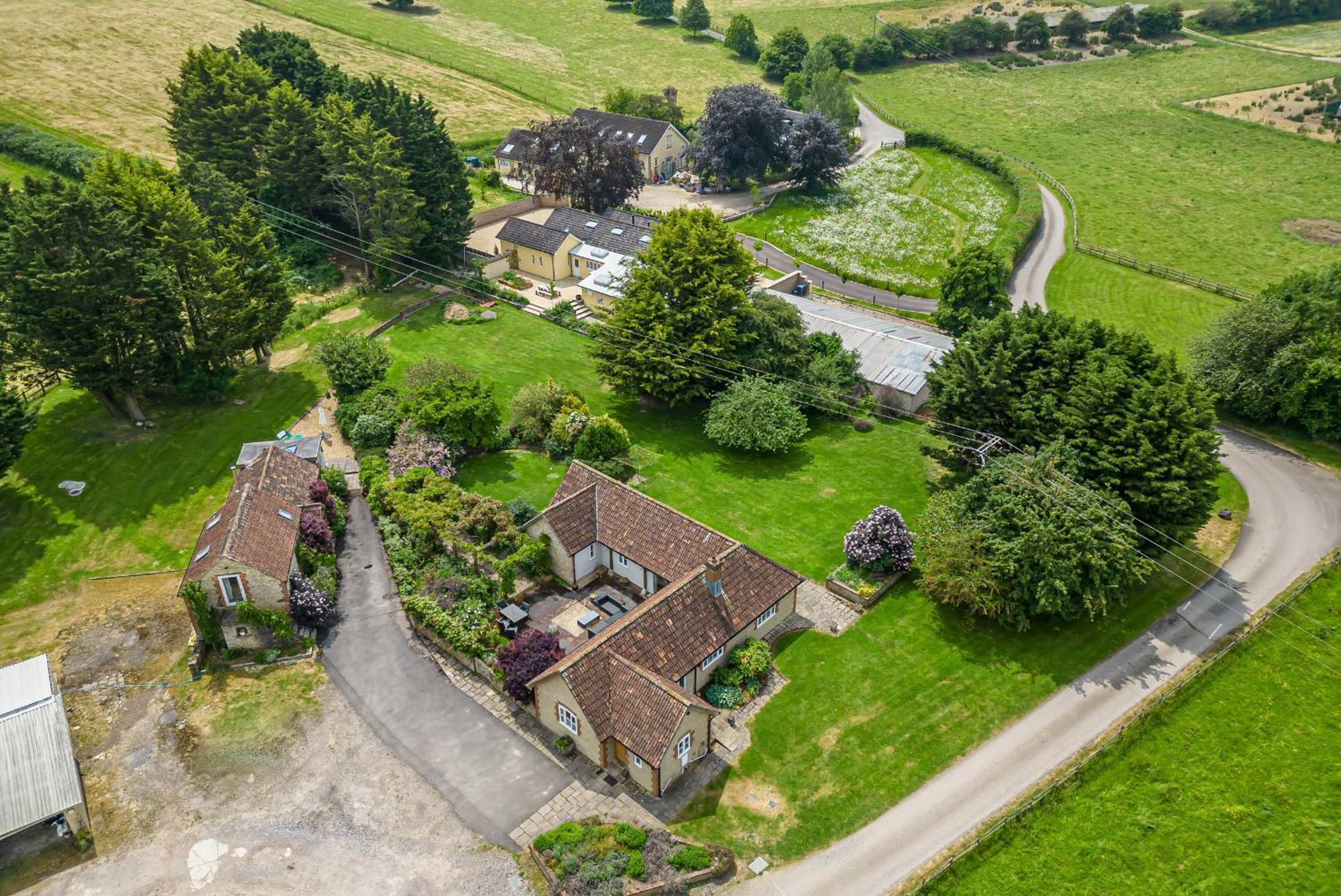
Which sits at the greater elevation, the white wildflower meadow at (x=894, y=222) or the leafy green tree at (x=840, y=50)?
the leafy green tree at (x=840, y=50)

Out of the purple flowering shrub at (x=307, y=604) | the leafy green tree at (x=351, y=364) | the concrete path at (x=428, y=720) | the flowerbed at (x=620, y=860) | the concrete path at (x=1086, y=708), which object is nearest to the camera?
the flowerbed at (x=620, y=860)

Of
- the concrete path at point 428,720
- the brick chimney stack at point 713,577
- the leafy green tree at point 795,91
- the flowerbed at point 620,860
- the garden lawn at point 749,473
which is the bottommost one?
the concrete path at point 428,720

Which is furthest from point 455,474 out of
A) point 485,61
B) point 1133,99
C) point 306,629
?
point 1133,99

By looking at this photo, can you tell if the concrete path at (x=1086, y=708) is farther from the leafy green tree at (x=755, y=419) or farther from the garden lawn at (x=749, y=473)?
the leafy green tree at (x=755, y=419)

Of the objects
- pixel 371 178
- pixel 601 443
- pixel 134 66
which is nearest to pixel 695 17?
pixel 134 66

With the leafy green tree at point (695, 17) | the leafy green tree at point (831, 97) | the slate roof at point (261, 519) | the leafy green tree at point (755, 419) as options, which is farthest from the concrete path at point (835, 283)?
A: the leafy green tree at point (695, 17)

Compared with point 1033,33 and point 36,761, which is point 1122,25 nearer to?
point 1033,33
